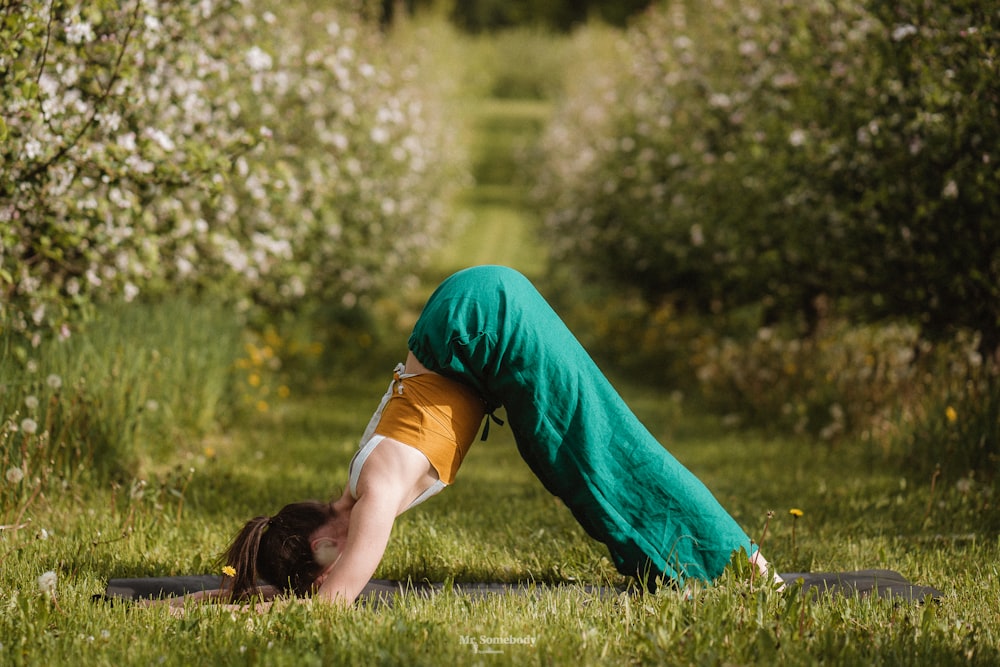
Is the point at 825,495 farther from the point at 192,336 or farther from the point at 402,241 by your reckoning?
the point at 402,241

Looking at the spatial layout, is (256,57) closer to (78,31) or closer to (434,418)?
(78,31)

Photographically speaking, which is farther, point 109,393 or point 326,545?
point 109,393

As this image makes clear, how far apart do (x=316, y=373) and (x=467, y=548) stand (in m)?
5.73

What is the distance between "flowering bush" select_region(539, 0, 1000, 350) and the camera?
18.4ft

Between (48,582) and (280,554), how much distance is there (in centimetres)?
66

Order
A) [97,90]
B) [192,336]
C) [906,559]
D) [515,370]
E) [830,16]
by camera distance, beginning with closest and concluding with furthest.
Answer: [515,370]
[906,559]
[97,90]
[192,336]
[830,16]

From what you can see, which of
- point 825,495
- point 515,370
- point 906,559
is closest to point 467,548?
point 515,370

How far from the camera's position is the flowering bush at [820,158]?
221 inches

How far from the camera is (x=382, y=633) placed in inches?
115

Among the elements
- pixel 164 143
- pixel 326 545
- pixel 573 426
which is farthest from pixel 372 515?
pixel 164 143

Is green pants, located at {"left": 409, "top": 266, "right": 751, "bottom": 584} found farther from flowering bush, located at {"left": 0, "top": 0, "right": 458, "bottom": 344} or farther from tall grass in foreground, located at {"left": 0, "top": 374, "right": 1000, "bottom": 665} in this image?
flowering bush, located at {"left": 0, "top": 0, "right": 458, "bottom": 344}

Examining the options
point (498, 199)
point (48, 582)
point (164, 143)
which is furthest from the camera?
point (498, 199)

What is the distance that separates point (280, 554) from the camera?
11.0ft

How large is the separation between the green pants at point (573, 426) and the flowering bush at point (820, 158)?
109 inches
